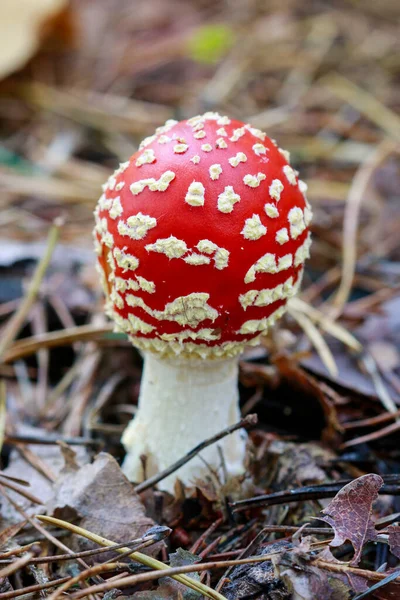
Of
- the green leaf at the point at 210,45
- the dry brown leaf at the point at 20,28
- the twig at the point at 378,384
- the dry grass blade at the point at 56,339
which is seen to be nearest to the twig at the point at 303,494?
the twig at the point at 378,384

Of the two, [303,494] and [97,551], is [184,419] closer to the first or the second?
[303,494]

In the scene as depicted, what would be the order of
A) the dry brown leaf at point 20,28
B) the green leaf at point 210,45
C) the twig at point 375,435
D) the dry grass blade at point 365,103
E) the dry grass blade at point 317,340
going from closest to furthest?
the twig at point 375,435, the dry grass blade at point 317,340, the dry grass blade at point 365,103, the dry brown leaf at point 20,28, the green leaf at point 210,45

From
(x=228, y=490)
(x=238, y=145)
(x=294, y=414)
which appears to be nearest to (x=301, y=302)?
(x=294, y=414)

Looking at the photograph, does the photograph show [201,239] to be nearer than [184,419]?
Yes

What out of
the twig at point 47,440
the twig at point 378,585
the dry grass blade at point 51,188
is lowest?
the twig at point 378,585

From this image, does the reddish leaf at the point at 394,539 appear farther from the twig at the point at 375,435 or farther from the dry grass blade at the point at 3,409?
the dry grass blade at the point at 3,409

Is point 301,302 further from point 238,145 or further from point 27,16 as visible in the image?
point 27,16

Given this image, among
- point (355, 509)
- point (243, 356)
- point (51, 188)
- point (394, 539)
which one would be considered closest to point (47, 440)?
point (243, 356)
